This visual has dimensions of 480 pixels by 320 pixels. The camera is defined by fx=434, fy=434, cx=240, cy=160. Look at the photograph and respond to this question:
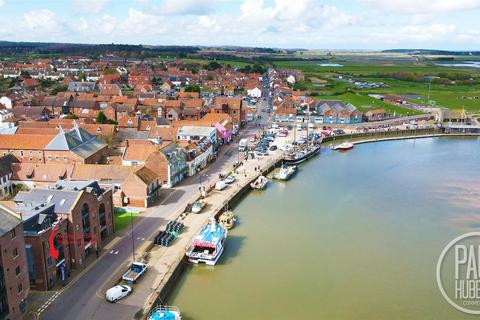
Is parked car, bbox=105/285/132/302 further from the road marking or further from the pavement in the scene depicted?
the road marking

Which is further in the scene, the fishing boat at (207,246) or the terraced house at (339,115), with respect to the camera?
the terraced house at (339,115)

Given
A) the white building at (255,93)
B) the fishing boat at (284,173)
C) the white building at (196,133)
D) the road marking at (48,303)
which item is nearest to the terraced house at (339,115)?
the white building at (196,133)

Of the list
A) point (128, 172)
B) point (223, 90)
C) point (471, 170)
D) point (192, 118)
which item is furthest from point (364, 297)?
point (223, 90)

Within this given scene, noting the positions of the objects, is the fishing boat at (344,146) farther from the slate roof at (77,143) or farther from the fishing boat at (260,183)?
the slate roof at (77,143)

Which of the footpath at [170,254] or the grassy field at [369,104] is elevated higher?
the grassy field at [369,104]

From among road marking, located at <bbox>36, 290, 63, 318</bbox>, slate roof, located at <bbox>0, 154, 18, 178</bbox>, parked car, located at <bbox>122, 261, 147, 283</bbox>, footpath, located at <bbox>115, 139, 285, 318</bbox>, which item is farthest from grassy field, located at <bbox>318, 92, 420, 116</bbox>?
road marking, located at <bbox>36, 290, 63, 318</bbox>
